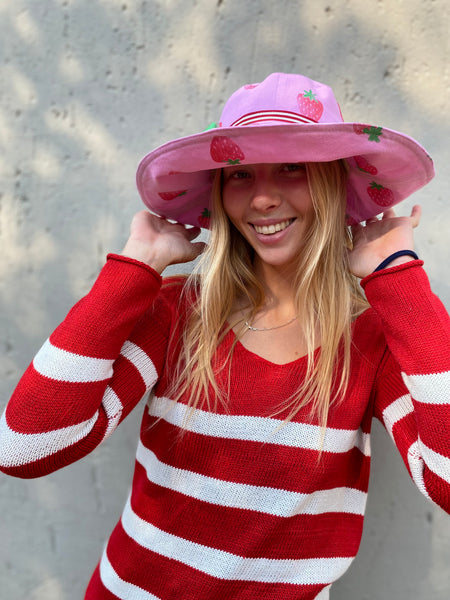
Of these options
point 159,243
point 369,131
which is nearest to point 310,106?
point 369,131

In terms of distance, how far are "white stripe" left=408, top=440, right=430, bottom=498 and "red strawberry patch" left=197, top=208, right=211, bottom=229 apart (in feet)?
2.79

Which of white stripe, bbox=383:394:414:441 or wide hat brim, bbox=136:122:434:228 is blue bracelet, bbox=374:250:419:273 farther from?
white stripe, bbox=383:394:414:441

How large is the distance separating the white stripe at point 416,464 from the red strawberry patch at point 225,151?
0.80 metres

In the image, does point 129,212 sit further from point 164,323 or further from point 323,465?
point 323,465

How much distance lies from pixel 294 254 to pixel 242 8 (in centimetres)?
97

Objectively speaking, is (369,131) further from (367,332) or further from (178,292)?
A: (178,292)

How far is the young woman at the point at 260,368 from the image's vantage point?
4.30ft

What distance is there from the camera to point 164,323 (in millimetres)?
1542

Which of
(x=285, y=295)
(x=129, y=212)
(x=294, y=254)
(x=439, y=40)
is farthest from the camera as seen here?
(x=129, y=212)

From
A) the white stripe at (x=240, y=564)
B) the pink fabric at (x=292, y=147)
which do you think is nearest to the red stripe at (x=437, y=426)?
the white stripe at (x=240, y=564)

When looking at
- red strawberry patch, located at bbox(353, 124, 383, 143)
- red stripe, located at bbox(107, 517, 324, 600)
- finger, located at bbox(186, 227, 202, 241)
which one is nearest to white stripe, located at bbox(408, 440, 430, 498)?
red stripe, located at bbox(107, 517, 324, 600)

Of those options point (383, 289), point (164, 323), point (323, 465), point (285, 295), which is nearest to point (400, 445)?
point (323, 465)

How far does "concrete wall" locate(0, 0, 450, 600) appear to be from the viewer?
75.4 inches

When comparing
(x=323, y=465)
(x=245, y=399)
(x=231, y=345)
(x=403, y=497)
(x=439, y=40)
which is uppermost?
(x=439, y=40)
